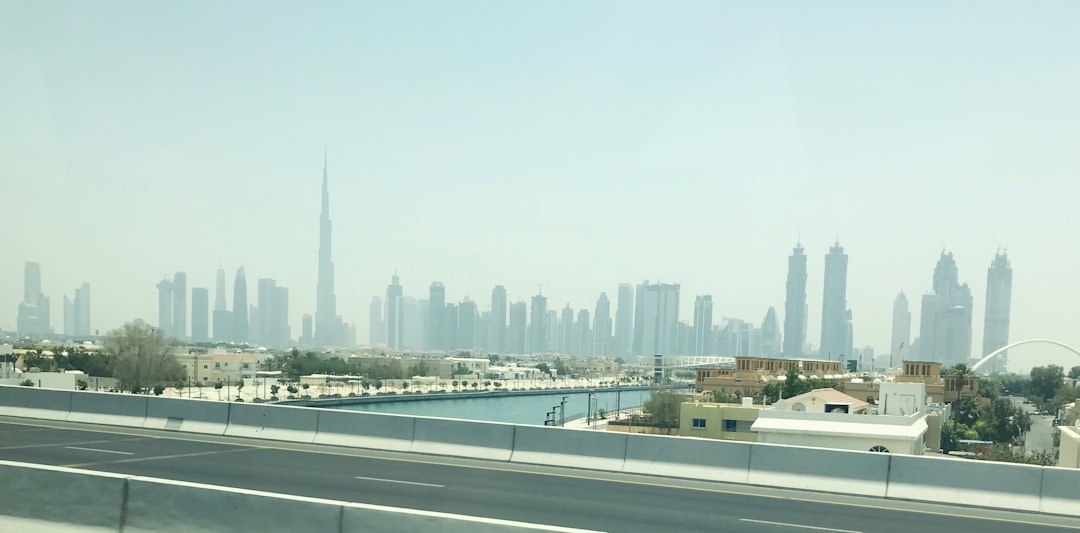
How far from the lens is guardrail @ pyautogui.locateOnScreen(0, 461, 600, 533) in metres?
8.72

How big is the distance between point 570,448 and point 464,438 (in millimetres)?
2501

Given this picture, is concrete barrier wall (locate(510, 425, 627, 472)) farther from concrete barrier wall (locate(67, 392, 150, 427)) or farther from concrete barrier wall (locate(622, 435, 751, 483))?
concrete barrier wall (locate(67, 392, 150, 427))

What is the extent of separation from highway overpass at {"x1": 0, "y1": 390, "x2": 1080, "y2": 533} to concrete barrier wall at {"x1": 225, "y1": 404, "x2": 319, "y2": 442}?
0.14m

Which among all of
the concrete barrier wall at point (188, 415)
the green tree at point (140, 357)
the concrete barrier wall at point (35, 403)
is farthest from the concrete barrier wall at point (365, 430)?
the green tree at point (140, 357)

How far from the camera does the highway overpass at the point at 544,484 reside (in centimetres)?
1301

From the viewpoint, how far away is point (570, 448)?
59.0 feet

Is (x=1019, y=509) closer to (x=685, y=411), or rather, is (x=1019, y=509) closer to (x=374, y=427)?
(x=374, y=427)

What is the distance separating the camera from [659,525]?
1227 cm

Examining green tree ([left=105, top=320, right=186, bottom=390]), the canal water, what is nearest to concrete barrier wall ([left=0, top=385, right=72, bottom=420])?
green tree ([left=105, top=320, right=186, bottom=390])

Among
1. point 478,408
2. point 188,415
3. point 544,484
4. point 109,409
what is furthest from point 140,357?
point 544,484

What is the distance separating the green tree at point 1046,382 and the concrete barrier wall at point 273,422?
198 meters

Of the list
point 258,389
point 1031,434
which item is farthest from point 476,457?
point 258,389

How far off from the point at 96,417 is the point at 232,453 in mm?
7308

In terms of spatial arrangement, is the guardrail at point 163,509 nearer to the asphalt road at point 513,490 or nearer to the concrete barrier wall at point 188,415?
the asphalt road at point 513,490
